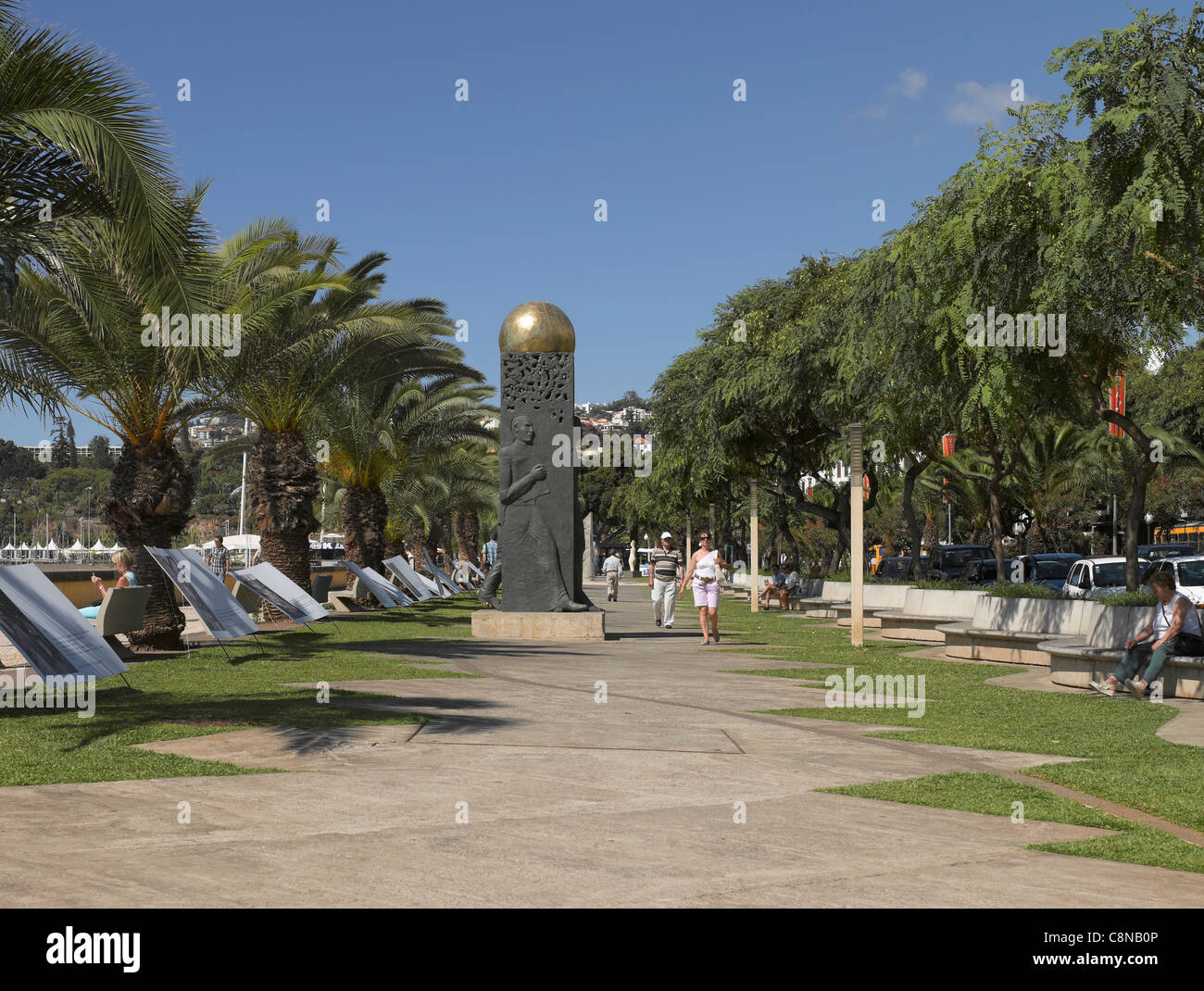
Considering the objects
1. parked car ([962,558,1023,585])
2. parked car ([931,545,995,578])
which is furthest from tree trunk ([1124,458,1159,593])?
parked car ([931,545,995,578])

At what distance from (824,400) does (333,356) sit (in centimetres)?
1058

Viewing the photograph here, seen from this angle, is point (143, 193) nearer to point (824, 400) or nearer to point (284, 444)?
point (284, 444)

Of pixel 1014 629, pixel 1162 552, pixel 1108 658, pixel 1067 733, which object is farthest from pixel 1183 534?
pixel 1067 733

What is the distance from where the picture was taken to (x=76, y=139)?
1015 cm

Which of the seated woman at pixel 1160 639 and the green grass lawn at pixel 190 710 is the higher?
the seated woman at pixel 1160 639

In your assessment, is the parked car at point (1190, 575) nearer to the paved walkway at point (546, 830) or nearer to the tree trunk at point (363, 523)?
the paved walkway at point (546, 830)

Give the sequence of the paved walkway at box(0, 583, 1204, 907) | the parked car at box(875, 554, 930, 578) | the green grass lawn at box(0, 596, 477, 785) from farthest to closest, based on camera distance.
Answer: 1. the parked car at box(875, 554, 930, 578)
2. the green grass lawn at box(0, 596, 477, 785)
3. the paved walkway at box(0, 583, 1204, 907)

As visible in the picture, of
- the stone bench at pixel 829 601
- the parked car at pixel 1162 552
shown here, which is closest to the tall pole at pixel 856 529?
the stone bench at pixel 829 601

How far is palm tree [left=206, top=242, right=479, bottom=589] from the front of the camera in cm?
2123

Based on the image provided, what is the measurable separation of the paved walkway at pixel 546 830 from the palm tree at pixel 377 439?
18.8 m

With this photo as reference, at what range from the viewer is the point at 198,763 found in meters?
7.63

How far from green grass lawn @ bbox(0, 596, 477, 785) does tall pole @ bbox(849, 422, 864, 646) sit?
→ 6.66 meters

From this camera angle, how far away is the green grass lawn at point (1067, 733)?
672cm

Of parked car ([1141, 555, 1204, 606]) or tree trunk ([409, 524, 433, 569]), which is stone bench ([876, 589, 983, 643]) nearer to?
parked car ([1141, 555, 1204, 606])
